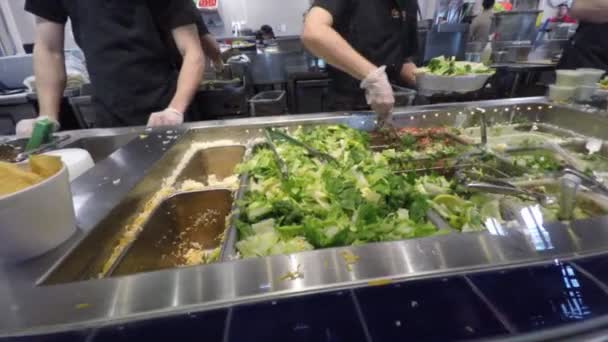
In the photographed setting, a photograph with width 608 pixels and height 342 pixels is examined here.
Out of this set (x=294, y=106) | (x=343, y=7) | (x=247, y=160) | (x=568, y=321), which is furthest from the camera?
(x=294, y=106)

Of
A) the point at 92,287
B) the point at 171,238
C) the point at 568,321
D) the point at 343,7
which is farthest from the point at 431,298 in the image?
the point at 343,7

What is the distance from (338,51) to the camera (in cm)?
169

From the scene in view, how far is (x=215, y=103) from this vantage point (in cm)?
296

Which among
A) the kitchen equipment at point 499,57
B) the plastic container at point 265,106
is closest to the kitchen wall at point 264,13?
the kitchen equipment at point 499,57

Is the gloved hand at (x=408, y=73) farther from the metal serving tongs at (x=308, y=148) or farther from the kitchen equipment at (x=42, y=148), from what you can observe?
the kitchen equipment at (x=42, y=148)

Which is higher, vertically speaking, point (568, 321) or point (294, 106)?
point (568, 321)

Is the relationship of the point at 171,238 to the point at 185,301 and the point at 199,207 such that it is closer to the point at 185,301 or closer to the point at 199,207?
the point at 199,207

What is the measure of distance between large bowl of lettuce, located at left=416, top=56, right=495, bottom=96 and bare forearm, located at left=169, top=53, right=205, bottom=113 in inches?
59.1

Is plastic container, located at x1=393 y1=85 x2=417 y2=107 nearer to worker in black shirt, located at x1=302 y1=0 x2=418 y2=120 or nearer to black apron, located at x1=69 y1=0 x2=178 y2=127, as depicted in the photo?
worker in black shirt, located at x1=302 y1=0 x2=418 y2=120

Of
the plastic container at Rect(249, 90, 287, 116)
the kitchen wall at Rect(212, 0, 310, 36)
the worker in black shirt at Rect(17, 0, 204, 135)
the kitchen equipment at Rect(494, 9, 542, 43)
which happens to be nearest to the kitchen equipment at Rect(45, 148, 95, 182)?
the worker in black shirt at Rect(17, 0, 204, 135)

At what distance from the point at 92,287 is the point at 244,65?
11.7 ft

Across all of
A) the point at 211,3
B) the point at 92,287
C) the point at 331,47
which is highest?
the point at 211,3

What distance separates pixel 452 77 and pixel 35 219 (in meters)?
1.94

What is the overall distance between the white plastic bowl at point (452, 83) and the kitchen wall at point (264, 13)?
325 inches
